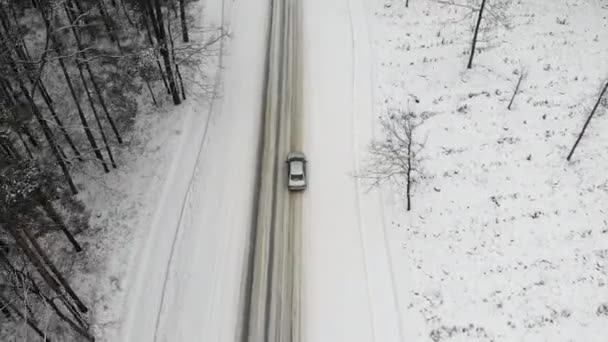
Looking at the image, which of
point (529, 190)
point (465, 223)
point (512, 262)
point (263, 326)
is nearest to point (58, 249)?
point (263, 326)

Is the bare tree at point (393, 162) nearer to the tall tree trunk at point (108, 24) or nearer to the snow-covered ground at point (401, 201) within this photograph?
the snow-covered ground at point (401, 201)

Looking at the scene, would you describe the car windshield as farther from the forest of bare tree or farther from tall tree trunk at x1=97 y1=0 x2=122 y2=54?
tall tree trunk at x1=97 y1=0 x2=122 y2=54

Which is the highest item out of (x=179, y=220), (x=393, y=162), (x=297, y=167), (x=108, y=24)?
(x=108, y=24)

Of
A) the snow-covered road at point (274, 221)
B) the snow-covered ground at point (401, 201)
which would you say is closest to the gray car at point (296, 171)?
the snow-covered road at point (274, 221)

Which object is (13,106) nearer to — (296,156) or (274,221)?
(274,221)

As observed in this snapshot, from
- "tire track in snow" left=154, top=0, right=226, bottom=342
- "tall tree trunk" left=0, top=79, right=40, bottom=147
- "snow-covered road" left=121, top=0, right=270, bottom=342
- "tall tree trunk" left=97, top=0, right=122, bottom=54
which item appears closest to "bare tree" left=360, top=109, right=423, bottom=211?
"snow-covered road" left=121, top=0, right=270, bottom=342

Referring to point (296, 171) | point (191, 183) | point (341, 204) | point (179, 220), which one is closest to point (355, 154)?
point (341, 204)
